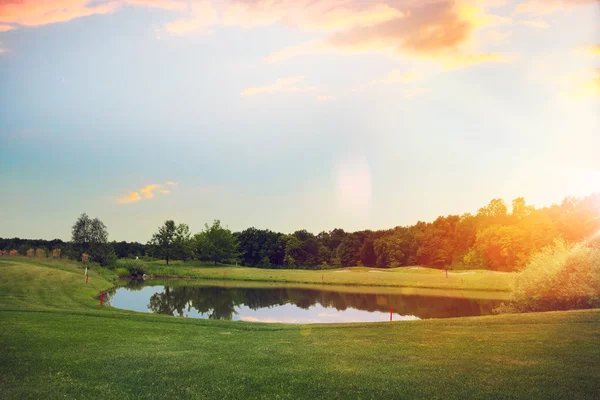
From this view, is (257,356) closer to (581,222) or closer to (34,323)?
(34,323)

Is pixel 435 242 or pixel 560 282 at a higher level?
pixel 435 242

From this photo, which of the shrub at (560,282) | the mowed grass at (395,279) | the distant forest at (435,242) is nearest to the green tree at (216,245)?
the distant forest at (435,242)

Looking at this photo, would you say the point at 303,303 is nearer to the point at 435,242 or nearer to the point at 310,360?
the point at 310,360

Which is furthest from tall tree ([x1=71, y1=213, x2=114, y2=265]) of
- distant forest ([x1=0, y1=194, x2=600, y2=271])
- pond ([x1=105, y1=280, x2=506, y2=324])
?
pond ([x1=105, y1=280, x2=506, y2=324])

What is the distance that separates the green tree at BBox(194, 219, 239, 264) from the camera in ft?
352

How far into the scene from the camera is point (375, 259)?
5157 inches

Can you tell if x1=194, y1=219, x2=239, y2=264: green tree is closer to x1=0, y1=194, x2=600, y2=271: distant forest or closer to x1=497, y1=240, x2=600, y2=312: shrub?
x1=0, y1=194, x2=600, y2=271: distant forest

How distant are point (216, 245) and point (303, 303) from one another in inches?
2647

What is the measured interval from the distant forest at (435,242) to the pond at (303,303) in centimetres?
2706

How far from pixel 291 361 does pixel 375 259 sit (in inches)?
4766

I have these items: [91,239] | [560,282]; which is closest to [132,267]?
[91,239]

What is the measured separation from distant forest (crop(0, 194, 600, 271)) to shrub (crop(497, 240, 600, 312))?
40433 millimetres

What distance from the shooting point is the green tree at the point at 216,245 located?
107 m

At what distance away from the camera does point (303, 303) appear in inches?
1786
